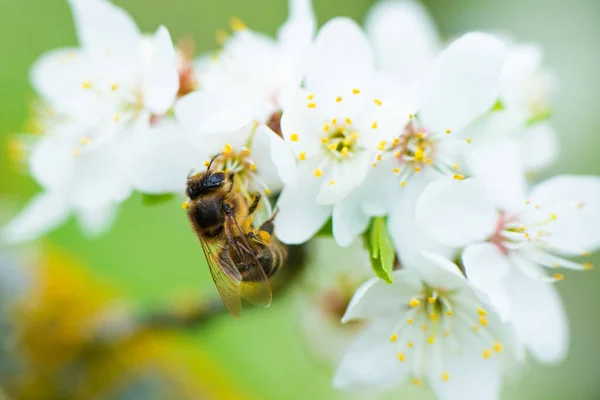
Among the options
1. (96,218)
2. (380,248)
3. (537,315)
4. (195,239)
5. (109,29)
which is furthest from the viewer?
(195,239)

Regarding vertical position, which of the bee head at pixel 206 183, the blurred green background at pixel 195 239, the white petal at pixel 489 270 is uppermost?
the white petal at pixel 489 270

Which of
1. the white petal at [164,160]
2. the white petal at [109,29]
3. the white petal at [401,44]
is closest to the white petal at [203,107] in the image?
the white petal at [164,160]

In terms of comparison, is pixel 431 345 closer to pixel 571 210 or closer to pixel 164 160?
pixel 571 210

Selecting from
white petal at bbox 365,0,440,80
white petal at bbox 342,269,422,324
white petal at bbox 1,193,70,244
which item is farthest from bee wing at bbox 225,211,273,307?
white petal at bbox 365,0,440,80

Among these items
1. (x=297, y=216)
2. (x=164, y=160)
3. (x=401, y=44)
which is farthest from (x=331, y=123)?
(x=401, y=44)

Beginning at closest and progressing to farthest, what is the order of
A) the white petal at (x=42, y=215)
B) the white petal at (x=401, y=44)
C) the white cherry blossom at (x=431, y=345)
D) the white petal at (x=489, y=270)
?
the white petal at (x=489, y=270) → the white cherry blossom at (x=431, y=345) → the white petal at (x=42, y=215) → the white petal at (x=401, y=44)

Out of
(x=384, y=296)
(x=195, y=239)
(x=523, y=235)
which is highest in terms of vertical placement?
(x=523, y=235)

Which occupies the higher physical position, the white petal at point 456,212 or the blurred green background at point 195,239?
the white petal at point 456,212

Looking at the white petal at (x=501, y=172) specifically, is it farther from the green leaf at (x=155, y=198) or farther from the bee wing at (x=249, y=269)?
the green leaf at (x=155, y=198)
